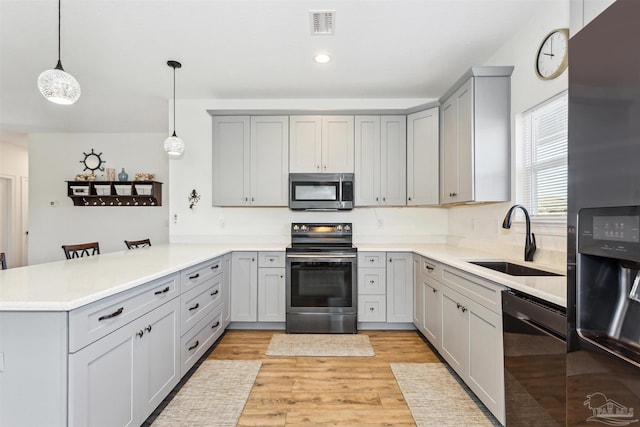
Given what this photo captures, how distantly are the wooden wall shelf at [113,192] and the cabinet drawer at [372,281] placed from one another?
3.73 metres

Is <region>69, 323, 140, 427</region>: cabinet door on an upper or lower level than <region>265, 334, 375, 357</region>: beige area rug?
upper

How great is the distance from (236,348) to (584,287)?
9.01ft

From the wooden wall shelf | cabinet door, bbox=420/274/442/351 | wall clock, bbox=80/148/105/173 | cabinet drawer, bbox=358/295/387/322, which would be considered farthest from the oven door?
wall clock, bbox=80/148/105/173

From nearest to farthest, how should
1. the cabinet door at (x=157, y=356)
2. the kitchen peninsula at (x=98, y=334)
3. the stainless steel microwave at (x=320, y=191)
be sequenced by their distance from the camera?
the kitchen peninsula at (x=98, y=334)
the cabinet door at (x=157, y=356)
the stainless steel microwave at (x=320, y=191)

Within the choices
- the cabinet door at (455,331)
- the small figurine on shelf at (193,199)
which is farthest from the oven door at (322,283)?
the small figurine on shelf at (193,199)

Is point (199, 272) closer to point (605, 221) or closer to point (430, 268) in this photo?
point (430, 268)

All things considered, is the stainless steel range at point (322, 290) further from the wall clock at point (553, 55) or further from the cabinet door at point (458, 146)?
the wall clock at point (553, 55)

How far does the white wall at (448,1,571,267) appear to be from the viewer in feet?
6.53

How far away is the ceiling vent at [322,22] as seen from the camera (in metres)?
2.16

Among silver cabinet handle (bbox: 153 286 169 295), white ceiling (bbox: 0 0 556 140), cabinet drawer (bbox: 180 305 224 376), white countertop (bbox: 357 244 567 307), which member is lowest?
cabinet drawer (bbox: 180 305 224 376)

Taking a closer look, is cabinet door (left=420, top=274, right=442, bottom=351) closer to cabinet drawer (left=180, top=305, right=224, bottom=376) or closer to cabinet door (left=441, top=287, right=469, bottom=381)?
cabinet door (left=441, top=287, right=469, bottom=381)

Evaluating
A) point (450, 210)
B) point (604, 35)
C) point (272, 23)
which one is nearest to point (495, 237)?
point (450, 210)

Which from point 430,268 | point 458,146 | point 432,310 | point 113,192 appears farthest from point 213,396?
point 113,192

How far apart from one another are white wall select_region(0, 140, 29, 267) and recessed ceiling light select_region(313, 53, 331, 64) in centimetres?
666
